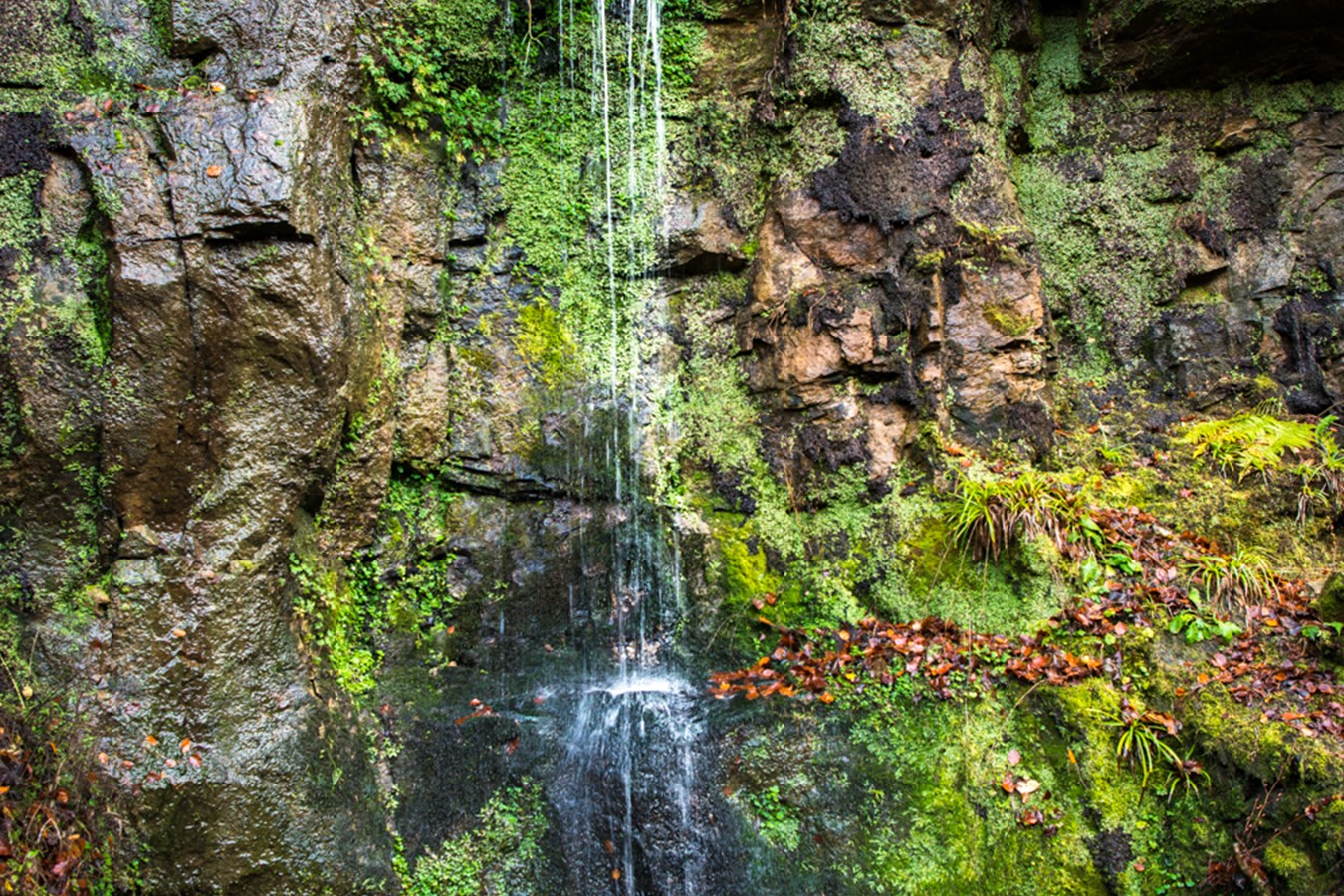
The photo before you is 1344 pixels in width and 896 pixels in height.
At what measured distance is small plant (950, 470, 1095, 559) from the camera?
4465mm

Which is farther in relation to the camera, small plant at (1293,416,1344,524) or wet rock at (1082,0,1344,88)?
wet rock at (1082,0,1344,88)

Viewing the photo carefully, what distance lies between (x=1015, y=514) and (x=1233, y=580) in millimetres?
1161

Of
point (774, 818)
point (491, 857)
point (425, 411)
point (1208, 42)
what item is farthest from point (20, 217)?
point (1208, 42)

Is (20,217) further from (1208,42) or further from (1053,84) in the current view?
(1208,42)

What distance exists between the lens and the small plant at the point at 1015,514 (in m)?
4.46

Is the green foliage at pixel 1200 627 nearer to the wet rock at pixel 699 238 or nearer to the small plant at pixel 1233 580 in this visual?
the small plant at pixel 1233 580

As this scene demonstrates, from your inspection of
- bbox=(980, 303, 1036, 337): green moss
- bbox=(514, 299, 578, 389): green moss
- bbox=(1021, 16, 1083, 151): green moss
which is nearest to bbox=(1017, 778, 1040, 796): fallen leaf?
bbox=(980, 303, 1036, 337): green moss

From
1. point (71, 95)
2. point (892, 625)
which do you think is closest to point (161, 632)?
point (71, 95)

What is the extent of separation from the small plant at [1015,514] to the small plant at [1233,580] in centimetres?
62

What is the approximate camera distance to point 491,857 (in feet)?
12.8

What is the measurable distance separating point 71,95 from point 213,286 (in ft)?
4.06

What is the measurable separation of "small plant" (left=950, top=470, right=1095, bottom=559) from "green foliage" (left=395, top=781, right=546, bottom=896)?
2946mm

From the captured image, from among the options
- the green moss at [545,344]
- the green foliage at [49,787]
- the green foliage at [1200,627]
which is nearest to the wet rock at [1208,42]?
the green foliage at [1200,627]

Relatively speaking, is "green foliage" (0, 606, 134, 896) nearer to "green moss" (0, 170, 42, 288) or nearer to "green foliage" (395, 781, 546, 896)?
"green foliage" (395, 781, 546, 896)
